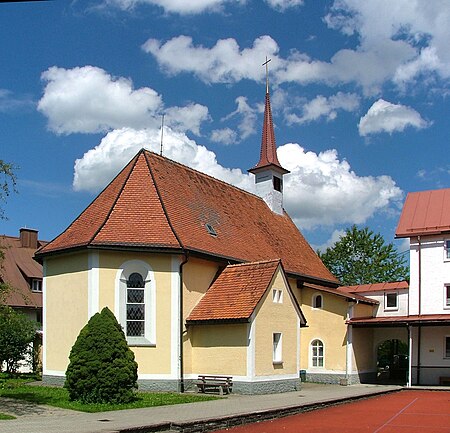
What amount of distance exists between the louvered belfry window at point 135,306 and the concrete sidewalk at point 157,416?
468cm

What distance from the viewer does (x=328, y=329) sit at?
31469mm

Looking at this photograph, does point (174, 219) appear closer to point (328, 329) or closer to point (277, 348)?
point (277, 348)

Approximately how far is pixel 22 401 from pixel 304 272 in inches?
691

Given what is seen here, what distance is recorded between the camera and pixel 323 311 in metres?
31.8

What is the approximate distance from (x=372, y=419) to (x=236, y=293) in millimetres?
8195

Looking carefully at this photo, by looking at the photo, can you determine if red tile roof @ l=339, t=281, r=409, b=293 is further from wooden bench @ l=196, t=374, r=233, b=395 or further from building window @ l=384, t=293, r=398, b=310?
wooden bench @ l=196, t=374, r=233, b=395

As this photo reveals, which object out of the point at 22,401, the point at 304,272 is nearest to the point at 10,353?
the point at 22,401

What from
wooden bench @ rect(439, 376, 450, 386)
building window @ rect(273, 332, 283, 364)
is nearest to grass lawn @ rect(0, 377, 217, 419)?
building window @ rect(273, 332, 283, 364)

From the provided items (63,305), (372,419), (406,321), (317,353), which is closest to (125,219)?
(63,305)

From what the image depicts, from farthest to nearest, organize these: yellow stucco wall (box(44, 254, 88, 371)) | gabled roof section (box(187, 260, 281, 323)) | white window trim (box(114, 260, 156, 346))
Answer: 1. yellow stucco wall (box(44, 254, 88, 371))
2. white window trim (box(114, 260, 156, 346))
3. gabled roof section (box(187, 260, 281, 323))

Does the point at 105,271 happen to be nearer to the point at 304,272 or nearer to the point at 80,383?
the point at 80,383

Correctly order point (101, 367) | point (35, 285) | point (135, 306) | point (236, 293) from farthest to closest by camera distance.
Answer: point (35, 285), point (236, 293), point (135, 306), point (101, 367)

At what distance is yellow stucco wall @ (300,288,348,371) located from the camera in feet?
102

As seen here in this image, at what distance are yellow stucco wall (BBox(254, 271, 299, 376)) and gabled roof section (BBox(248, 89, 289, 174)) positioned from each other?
1365cm
